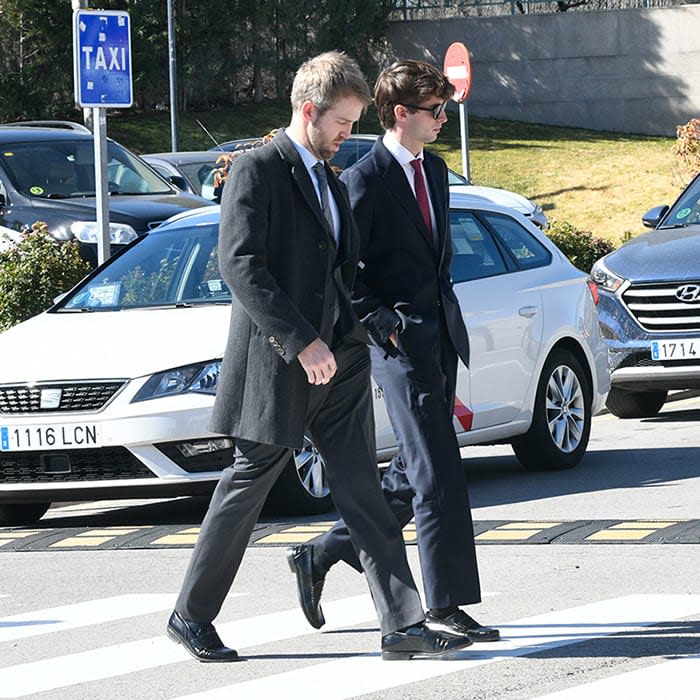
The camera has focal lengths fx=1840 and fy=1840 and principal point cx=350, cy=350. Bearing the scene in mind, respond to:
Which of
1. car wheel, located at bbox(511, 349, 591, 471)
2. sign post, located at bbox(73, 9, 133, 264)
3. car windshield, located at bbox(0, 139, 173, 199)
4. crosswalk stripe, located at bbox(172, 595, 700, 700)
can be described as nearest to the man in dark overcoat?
crosswalk stripe, located at bbox(172, 595, 700, 700)

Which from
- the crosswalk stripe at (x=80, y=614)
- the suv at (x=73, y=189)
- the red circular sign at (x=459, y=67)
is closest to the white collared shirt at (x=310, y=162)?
the crosswalk stripe at (x=80, y=614)

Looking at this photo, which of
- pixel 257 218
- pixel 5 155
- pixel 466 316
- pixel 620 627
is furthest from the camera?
pixel 5 155

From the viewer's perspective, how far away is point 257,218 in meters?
5.42

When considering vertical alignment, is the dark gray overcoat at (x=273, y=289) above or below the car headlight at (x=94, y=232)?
above

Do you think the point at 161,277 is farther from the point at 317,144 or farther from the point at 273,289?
the point at 273,289

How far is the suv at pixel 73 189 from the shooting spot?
15.1 metres

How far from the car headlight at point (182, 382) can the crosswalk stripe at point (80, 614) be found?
149 cm

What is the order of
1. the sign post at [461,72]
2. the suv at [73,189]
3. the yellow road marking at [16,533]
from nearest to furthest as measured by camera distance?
1. the yellow road marking at [16,533]
2. the suv at [73,189]
3. the sign post at [461,72]

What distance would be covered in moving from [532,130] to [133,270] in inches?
1307

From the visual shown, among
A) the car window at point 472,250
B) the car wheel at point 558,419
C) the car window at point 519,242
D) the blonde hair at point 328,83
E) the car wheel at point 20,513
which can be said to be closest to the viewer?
the blonde hair at point 328,83

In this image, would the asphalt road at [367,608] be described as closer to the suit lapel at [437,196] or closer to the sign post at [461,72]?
the suit lapel at [437,196]

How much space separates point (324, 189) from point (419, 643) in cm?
Answer: 143

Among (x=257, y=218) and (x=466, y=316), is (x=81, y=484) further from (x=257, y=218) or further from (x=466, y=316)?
(x=257, y=218)

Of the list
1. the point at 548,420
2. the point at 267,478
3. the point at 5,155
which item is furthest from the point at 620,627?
the point at 5,155
